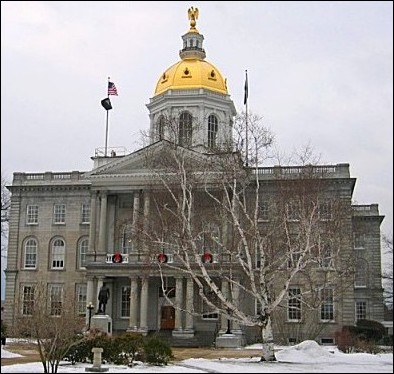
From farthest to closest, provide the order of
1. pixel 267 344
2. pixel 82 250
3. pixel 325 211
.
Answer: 1. pixel 82 250
2. pixel 325 211
3. pixel 267 344

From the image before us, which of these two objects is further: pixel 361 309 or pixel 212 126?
pixel 212 126

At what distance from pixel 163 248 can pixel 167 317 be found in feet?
46.2

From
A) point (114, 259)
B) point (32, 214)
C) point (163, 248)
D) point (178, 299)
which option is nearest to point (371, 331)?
point (178, 299)

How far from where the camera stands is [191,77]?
63.2m

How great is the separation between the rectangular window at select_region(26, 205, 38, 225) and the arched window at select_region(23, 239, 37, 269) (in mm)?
1685

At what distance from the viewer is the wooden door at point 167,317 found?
54406mm

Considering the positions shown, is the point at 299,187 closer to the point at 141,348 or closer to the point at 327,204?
the point at 327,204

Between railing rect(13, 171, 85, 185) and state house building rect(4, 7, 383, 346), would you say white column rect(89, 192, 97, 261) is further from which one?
railing rect(13, 171, 85, 185)

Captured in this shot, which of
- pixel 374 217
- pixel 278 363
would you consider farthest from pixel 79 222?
pixel 278 363

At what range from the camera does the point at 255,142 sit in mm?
32781

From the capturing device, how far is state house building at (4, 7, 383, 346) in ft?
155

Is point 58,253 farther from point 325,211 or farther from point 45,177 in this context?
point 325,211

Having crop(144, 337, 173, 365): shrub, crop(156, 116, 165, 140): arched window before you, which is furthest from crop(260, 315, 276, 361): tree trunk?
crop(156, 116, 165, 140): arched window

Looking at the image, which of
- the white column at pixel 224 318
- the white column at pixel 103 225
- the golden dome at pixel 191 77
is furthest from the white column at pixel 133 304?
the golden dome at pixel 191 77
